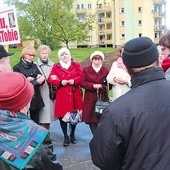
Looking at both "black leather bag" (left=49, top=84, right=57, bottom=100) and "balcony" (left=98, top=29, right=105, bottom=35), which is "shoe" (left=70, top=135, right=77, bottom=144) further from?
"balcony" (left=98, top=29, right=105, bottom=35)

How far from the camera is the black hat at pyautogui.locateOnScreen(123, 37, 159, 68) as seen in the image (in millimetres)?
2436

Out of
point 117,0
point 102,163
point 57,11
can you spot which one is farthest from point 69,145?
point 117,0

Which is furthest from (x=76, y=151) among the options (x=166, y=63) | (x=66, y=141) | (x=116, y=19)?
(x=116, y=19)

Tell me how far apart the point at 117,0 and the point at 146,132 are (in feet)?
252

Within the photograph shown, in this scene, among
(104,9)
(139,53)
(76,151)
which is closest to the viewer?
(139,53)

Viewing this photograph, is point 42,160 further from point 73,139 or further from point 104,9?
point 104,9

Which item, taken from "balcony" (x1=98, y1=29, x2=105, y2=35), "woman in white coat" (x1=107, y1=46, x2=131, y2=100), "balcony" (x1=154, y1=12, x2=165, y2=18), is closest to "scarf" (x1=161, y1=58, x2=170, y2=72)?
"woman in white coat" (x1=107, y1=46, x2=131, y2=100)

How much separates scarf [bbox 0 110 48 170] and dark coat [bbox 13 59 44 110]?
13.0ft

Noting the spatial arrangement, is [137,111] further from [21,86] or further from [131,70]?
[21,86]

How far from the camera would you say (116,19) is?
264ft

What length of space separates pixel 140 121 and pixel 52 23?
4520cm

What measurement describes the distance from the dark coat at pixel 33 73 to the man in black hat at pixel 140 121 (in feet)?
13.0

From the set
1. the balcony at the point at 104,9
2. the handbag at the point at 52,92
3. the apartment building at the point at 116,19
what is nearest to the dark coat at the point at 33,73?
the handbag at the point at 52,92

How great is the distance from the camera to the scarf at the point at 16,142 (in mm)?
2326
